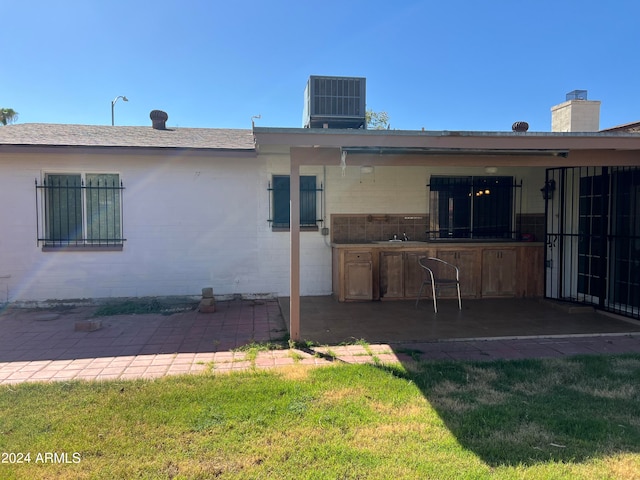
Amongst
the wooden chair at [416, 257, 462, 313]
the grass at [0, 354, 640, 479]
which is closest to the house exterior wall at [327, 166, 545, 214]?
the wooden chair at [416, 257, 462, 313]

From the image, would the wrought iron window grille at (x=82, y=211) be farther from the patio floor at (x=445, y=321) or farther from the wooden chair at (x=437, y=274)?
the wooden chair at (x=437, y=274)

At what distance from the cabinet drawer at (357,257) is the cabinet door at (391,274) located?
267mm

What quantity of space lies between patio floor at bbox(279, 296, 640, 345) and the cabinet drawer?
72 cm

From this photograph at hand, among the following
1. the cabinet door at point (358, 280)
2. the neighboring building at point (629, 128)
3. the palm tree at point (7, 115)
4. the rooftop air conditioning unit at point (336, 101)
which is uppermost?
the palm tree at point (7, 115)

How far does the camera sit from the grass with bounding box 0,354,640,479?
2326mm

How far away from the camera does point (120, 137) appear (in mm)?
6996

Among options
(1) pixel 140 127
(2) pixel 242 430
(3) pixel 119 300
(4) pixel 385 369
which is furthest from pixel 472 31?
(2) pixel 242 430

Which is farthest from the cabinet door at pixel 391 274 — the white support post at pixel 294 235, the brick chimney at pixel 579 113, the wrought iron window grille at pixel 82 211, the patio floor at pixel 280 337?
the wrought iron window grille at pixel 82 211

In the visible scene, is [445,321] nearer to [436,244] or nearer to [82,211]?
[436,244]

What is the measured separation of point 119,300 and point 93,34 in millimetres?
5502

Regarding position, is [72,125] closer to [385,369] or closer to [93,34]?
[93,34]

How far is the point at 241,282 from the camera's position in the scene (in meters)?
7.12

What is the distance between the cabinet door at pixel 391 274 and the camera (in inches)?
274

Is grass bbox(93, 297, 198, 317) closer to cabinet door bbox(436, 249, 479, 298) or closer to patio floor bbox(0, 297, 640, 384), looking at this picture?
patio floor bbox(0, 297, 640, 384)
